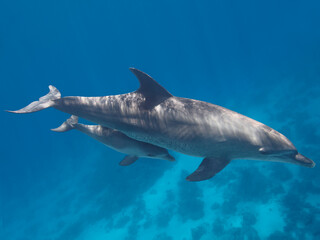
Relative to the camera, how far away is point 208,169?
14.4 feet

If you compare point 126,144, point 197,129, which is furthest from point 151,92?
point 126,144

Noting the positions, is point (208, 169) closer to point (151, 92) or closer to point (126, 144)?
point (151, 92)

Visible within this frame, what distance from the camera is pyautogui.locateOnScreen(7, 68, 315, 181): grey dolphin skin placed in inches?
173

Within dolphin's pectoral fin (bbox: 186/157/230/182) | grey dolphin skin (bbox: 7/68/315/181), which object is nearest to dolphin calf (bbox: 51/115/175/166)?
grey dolphin skin (bbox: 7/68/315/181)

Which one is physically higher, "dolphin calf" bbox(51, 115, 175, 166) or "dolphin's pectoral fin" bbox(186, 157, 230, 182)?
"dolphin calf" bbox(51, 115, 175, 166)

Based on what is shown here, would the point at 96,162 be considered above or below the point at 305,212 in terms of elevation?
above

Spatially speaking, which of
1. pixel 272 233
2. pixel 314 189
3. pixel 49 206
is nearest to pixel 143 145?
pixel 272 233

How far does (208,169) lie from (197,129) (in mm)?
852

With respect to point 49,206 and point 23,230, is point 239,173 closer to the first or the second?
point 49,206

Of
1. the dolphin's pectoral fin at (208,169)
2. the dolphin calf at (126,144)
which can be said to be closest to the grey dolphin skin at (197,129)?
the dolphin's pectoral fin at (208,169)

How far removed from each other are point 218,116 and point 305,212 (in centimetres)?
1119

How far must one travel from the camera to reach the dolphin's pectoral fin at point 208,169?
4.22 meters

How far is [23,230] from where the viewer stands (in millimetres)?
24859

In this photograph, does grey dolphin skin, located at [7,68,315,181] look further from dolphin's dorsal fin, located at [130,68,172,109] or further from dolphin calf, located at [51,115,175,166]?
dolphin calf, located at [51,115,175,166]
